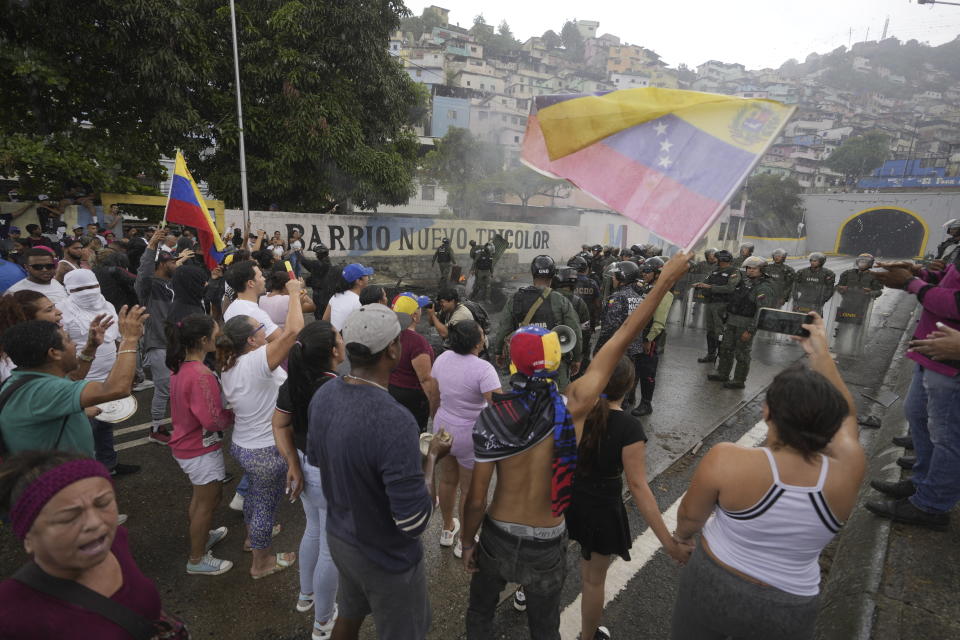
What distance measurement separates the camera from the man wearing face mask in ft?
13.7

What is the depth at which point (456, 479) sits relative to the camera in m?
3.67

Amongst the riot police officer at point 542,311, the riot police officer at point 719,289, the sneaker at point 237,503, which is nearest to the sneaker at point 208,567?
the sneaker at point 237,503

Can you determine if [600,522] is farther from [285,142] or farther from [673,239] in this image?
[285,142]

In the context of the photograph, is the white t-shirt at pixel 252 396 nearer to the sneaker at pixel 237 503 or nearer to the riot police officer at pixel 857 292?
the sneaker at pixel 237 503

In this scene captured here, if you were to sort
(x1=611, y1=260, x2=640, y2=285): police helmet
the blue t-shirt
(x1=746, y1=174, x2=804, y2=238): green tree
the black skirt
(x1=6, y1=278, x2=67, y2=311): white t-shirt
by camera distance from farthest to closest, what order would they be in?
(x1=746, y1=174, x2=804, y2=238): green tree
(x1=611, y1=260, x2=640, y2=285): police helmet
(x1=6, y1=278, x2=67, y2=311): white t-shirt
the black skirt
the blue t-shirt

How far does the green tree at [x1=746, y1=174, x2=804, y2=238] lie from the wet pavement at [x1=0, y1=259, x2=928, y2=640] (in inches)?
2019

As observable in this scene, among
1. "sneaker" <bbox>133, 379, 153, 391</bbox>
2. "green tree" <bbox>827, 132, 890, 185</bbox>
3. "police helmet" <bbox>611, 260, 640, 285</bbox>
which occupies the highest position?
"green tree" <bbox>827, 132, 890, 185</bbox>

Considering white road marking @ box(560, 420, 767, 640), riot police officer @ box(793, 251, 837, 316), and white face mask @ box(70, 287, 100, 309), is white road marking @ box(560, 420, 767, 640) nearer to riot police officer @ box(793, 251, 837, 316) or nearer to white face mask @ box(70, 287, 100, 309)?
white face mask @ box(70, 287, 100, 309)

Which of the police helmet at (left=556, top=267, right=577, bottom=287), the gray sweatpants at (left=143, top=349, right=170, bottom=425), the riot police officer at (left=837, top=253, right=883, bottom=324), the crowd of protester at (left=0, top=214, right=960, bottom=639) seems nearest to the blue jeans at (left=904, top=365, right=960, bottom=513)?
the crowd of protester at (left=0, top=214, right=960, bottom=639)

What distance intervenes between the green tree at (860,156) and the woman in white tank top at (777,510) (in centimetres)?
8720

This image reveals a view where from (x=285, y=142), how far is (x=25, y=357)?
46.4ft

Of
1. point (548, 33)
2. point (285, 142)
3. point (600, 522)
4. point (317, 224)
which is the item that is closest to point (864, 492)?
point (600, 522)

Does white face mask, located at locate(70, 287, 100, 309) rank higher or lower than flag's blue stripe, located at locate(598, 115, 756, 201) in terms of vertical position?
lower

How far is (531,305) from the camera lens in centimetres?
514
